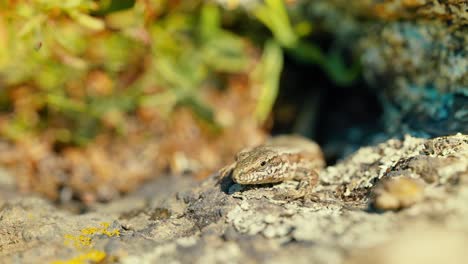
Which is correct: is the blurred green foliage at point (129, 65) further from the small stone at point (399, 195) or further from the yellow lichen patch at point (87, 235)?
the small stone at point (399, 195)

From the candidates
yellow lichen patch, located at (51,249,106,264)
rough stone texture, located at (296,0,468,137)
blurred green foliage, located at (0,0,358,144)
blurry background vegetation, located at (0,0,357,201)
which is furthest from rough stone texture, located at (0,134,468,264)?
blurred green foliage, located at (0,0,358,144)

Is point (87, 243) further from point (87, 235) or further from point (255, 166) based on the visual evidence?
point (255, 166)

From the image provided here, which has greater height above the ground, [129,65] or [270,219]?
[129,65]

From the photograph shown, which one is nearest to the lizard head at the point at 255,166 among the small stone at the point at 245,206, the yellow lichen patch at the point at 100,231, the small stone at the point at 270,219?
the small stone at the point at 245,206

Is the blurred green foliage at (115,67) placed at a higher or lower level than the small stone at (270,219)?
higher

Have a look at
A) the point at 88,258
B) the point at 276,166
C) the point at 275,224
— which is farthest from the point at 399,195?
the point at 88,258

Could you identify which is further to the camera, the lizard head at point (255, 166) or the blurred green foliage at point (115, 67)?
the blurred green foliage at point (115, 67)

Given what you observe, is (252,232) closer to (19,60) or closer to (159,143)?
(159,143)
